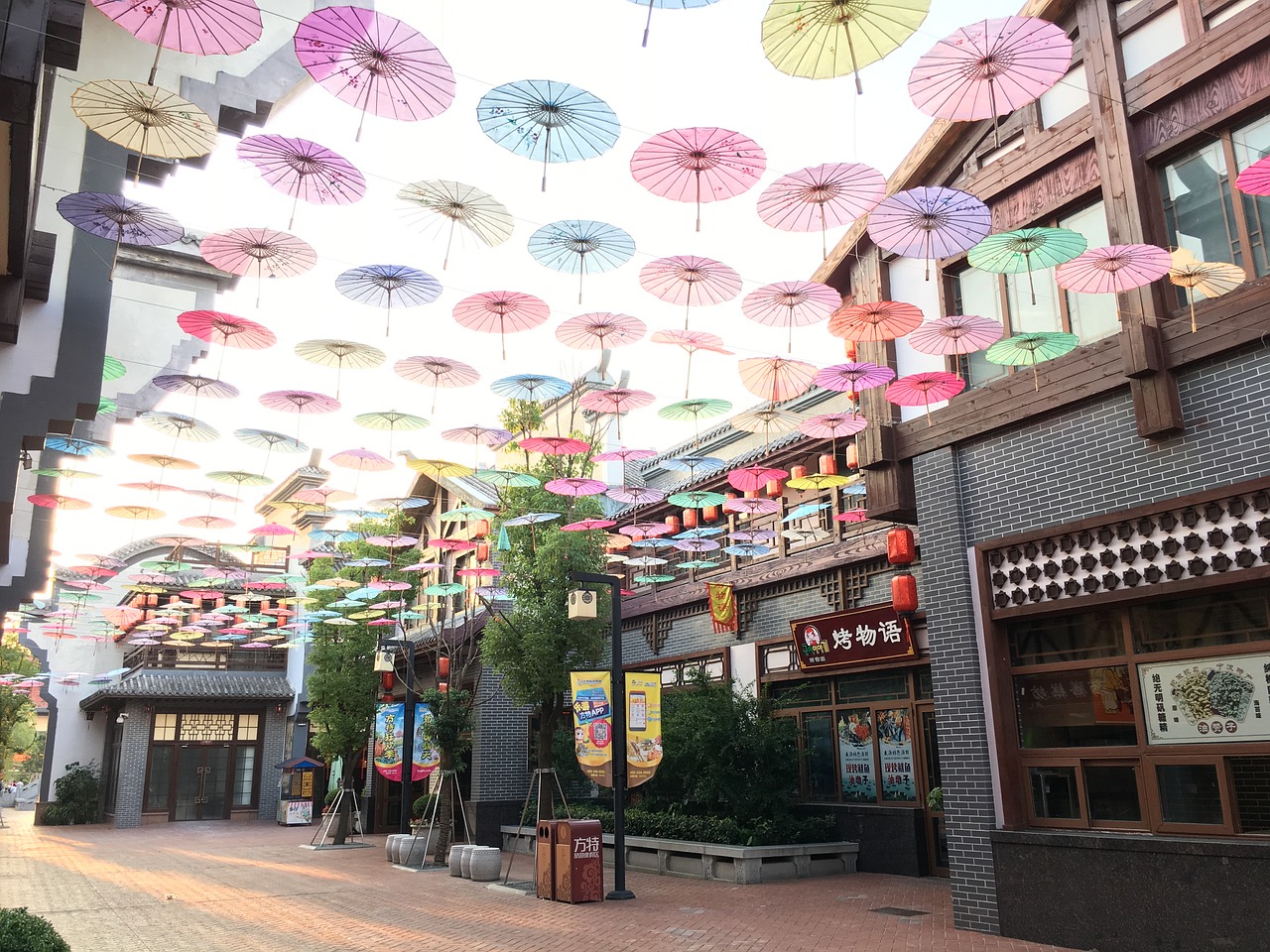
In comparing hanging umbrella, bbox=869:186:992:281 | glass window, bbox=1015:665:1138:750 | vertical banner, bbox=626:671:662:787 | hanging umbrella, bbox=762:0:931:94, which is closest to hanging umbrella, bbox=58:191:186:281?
hanging umbrella, bbox=762:0:931:94

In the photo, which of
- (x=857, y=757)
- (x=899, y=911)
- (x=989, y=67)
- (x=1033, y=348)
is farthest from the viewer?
(x=857, y=757)

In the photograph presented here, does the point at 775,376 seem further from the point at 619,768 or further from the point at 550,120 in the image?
the point at 619,768

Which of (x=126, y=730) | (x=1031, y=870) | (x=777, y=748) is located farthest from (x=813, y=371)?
(x=126, y=730)

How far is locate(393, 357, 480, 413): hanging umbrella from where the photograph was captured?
1070cm

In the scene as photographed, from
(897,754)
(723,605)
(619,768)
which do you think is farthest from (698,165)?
(723,605)

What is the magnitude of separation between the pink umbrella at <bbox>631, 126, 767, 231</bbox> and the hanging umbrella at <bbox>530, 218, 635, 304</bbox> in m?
0.96

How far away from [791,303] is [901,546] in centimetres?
424

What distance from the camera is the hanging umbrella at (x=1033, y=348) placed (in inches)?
347

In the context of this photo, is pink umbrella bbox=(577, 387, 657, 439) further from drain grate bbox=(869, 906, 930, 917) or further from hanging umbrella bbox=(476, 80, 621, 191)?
drain grate bbox=(869, 906, 930, 917)

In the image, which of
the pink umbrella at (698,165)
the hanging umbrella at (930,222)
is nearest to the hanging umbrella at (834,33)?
the pink umbrella at (698,165)

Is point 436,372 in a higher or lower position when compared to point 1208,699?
higher

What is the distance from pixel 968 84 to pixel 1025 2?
14.1ft

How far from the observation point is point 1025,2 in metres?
10.3

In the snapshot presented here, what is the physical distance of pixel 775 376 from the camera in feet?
35.1
